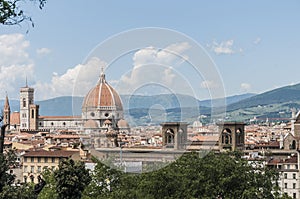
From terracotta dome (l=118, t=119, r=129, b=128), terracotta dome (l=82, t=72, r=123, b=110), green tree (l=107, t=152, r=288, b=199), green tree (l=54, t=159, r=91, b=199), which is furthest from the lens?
green tree (l=107, t=152, r=288, b=199)

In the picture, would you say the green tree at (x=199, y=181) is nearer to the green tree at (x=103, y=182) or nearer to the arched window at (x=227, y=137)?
the green tree at (x=103, y=182)

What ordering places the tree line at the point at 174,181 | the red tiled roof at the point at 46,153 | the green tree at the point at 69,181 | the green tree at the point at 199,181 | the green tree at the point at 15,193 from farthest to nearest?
the red tiled roof at the point at 46,153, the green tree at the point at 199,181, the tree line at the point at 174,181, the green tree at the point at 69,181, the green tree at the point at 15,193

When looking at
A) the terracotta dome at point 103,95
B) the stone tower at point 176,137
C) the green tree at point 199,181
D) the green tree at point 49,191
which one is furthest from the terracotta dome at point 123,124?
the green tree at point 49,191

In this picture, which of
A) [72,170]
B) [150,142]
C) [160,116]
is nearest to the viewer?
[160,116]

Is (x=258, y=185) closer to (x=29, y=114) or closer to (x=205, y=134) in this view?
(x=205, y=134)

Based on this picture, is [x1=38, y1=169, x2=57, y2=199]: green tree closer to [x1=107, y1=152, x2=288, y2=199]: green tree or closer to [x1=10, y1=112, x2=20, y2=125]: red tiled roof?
[x1=107, y1=152, x2=288, y2=199]: green tree

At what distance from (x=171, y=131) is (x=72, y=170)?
14.8 meters

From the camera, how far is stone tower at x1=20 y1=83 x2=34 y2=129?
13475 centimetres

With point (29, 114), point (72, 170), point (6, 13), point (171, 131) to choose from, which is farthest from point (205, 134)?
point (29, 114)

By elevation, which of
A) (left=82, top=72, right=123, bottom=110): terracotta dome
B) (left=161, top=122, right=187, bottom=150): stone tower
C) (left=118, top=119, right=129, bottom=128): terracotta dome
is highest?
(left=82, top=72, right=123, bottom=110): terracotta dome

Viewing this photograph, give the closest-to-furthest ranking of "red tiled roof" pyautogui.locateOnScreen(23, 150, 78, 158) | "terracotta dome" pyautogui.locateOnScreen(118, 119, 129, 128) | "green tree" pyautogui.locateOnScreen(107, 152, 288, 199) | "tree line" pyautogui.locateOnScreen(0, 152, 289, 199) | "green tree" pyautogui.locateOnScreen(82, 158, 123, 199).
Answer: "tree line" pyautogui.locateOnScreen(0, 152, 289, 199)
"terracotta dome" pyautogui.locateOnScreen(118, 119, 129, 128)
"green tree" pyautogui.locateOnScreen(107, 152, 288, 199)
"green tree" pyautogui.locateOnScreen(82, 158, 123, 199)
"red tiled roof" pyautogui.locateOnScreen(23, 150, 78, 158)

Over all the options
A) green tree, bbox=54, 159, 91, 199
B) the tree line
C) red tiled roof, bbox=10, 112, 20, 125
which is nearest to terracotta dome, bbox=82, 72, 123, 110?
green tree, bbox=54, 159, 91, 199

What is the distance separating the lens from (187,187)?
2411cm

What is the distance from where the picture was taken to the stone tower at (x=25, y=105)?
442ft
